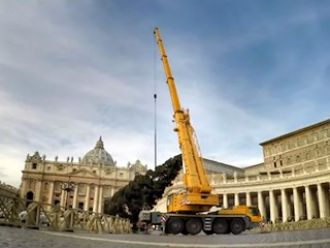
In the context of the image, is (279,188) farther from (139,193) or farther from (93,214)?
(93,214)

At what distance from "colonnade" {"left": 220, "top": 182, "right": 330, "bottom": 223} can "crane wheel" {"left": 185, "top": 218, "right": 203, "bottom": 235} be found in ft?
150

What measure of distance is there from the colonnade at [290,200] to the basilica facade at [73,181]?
84.9 metres

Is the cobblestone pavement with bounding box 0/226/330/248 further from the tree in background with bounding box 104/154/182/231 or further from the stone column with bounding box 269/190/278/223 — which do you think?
the stone column with bounding box 269/190/278/223

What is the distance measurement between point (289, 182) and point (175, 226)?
A: 5381 cm

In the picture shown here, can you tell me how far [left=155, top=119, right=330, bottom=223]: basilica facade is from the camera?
78.2 m

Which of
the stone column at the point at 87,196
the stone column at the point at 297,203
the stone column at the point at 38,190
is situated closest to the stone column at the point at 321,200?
the stone column at the point at 297,203

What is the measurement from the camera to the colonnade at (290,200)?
7688cm

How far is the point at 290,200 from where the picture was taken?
301 ft

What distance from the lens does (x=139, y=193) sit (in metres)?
69.9

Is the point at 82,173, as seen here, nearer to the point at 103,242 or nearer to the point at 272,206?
the point at 272,206

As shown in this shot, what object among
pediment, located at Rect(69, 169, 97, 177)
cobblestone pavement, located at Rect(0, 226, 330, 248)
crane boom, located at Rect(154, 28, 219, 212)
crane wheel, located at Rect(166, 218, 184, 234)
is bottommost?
cobblestone pavement, located at Rect(0, 226, 330, 248)

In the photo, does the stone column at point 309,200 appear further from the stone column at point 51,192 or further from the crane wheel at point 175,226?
the stone column at point 51,192

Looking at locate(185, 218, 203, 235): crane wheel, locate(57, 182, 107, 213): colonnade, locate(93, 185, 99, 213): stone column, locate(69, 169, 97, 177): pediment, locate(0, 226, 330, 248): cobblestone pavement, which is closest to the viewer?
locate(0, 226, 330, 248): cobblestone pavement

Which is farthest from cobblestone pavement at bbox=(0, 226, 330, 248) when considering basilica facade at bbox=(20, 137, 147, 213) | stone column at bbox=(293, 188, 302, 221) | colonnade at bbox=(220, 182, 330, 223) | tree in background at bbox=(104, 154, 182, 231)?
basilica facade at bbox=(20, 137, 147, 213)
